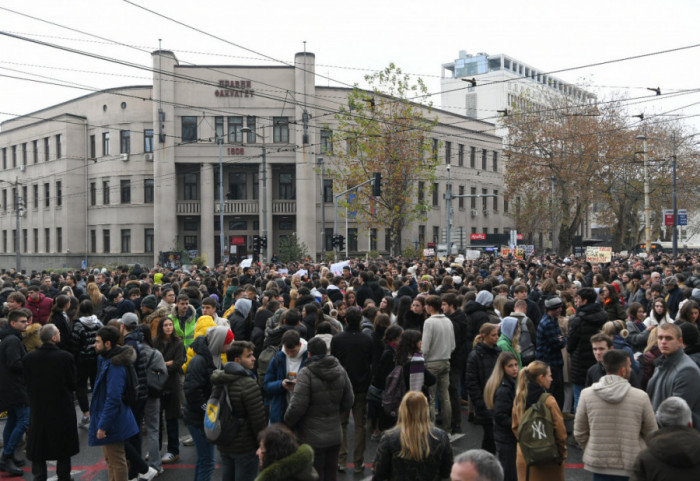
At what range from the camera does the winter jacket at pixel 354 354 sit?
298 inches

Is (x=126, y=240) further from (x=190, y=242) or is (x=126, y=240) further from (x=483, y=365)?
(x=483, y=365)

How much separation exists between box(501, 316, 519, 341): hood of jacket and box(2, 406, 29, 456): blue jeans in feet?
20.0

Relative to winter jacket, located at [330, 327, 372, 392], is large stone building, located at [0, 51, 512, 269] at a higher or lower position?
higher

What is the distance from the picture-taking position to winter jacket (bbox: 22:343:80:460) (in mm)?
6781

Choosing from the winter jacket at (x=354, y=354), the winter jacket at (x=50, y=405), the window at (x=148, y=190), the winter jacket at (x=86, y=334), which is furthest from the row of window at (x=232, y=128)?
the winter jacket at (x=50, y=405)

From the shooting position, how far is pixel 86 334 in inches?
351

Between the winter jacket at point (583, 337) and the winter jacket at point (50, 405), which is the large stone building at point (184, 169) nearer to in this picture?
the winter jacket at point (583, 337)

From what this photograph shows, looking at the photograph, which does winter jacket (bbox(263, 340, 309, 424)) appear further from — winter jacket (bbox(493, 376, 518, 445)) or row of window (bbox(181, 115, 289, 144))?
row of window (bbox(181, 115, 289, 144))

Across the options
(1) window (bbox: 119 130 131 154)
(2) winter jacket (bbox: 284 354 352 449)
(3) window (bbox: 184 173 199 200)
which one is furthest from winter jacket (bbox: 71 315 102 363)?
(1) window (bbox: 119 130 131 154)

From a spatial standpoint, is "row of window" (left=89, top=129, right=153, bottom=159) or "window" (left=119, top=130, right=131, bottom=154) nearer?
"row of window" (left=89, top=129, right=153, bottom=159)

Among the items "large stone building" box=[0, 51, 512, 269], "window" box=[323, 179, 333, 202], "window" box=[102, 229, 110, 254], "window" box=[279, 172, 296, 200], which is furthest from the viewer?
"window" box=[102, 229, 110, 254]

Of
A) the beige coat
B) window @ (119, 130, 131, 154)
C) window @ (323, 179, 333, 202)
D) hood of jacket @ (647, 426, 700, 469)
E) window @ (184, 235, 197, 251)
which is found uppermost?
window @ (119, 130, 131, 154)

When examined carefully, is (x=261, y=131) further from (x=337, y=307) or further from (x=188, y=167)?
(x=337, y=307)

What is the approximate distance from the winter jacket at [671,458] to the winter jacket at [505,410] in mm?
1921
